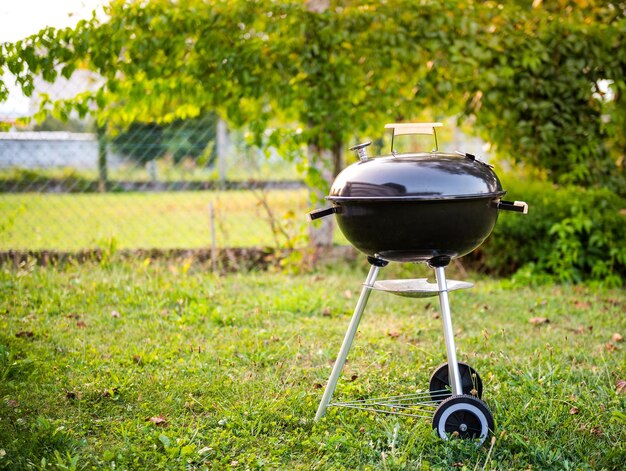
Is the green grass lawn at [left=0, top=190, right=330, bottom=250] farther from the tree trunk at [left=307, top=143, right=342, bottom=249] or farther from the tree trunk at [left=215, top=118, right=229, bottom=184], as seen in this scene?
the tree trunk at [left=215, top=118, right=229, bottom=184]

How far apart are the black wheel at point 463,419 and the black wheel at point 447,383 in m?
0.36

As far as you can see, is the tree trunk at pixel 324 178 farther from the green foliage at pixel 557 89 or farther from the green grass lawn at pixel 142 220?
the green foliage at pixel 557 89

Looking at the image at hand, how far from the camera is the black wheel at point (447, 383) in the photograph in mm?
3094

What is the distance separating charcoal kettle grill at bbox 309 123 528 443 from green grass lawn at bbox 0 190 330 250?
3.14m

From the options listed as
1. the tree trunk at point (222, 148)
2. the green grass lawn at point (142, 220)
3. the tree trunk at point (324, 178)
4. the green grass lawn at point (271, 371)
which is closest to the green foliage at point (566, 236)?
the green grass lawn at point (271, 371)

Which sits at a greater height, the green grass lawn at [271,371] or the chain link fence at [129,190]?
the chain link fence at [129,190]

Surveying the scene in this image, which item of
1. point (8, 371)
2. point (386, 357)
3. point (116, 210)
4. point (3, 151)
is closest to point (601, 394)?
point (386, 357)

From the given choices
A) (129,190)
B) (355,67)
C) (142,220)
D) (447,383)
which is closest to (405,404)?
(447,383)

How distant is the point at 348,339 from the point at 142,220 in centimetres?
595

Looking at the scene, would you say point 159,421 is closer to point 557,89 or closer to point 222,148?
point 557,89

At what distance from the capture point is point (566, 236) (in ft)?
18.7

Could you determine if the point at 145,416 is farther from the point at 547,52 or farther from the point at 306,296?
the point at 547,52

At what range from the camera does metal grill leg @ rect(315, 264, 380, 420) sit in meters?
2.81

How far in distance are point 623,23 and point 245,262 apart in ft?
13.5
